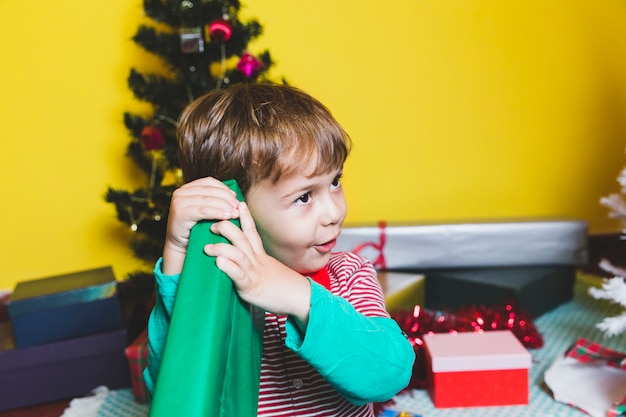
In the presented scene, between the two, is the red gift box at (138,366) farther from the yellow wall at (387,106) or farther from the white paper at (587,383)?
the white paper at (587,383)

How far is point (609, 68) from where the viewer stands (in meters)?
1.93

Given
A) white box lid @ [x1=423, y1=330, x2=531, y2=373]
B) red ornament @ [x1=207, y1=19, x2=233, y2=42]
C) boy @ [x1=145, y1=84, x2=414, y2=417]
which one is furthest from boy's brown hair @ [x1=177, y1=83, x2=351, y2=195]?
red ornament @ [x1=207, y1=19, x2=233, y2=42]

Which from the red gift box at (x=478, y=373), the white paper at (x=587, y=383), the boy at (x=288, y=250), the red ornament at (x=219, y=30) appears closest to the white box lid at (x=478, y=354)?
the red gift box at (x=478, y=373)

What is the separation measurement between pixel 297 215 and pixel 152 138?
90 centimetres

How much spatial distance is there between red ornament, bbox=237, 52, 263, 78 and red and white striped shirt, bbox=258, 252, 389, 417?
0.82 metres

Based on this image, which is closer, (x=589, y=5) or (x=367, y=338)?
(x=367, y=338)

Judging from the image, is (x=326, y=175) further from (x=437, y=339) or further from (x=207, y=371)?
(x=437, y=339)

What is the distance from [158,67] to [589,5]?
1.28 meters

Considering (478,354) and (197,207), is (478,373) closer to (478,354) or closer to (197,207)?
(478,354)

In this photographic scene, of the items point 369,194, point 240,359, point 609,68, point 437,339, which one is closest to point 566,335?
point 437,339

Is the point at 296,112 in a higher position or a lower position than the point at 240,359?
higher

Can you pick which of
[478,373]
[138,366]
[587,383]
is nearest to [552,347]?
[587,383]

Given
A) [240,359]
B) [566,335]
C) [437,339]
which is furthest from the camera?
[566,335]

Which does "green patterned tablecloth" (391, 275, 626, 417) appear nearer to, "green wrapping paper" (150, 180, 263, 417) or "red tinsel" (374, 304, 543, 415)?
"red tinsel" (374, 304, 543, 415)
